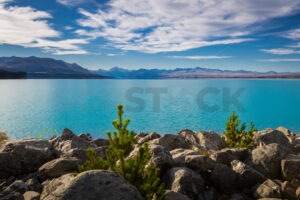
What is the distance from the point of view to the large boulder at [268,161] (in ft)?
25.3

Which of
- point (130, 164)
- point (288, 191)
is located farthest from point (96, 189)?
point (288, 191)

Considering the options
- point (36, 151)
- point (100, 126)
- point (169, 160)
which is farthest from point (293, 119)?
point (36, 151)

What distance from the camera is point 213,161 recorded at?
25.7 ft

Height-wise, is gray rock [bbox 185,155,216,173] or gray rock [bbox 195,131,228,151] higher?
gray rock [bbox 185,155,216,173]

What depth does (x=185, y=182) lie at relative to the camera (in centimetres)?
652

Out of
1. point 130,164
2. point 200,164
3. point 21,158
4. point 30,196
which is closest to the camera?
point 130,164

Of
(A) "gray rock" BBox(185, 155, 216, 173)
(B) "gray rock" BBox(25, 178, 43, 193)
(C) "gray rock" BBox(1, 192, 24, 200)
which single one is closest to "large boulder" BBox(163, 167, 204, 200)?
(A) "gray rock" BBox(185, 155, 216, 173)

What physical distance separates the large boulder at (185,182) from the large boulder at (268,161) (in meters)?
2.57

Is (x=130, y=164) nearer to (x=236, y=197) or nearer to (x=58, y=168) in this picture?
(x=58, y=168)

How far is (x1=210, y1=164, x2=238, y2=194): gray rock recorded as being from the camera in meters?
7.05

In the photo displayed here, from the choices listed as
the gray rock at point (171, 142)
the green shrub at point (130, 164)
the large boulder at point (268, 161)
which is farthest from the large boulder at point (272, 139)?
the green shrub at point (130, 164)

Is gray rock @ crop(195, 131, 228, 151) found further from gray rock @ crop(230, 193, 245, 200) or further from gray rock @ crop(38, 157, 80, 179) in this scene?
gray rock @ crop(38, 157, 80, 179)

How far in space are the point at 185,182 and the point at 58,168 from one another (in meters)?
4.45

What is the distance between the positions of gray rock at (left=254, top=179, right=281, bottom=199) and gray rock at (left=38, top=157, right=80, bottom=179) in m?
6.28
